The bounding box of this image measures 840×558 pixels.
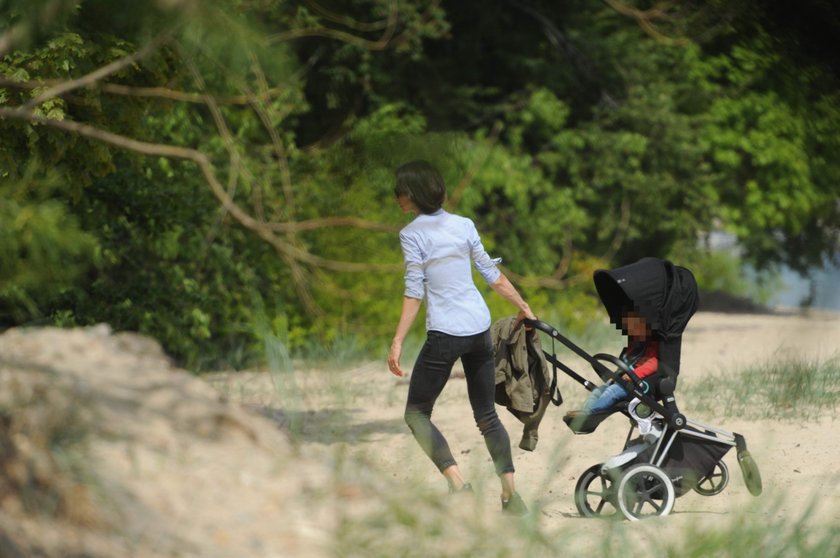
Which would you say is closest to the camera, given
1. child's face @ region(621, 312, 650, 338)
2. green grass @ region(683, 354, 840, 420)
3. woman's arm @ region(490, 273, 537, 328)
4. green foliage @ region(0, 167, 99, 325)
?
green foliage @ region(0, 167, 99, 325)

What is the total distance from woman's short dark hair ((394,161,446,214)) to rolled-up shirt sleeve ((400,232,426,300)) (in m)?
0.17

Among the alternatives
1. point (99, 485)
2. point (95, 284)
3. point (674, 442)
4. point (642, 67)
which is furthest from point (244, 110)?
point (99, 485)

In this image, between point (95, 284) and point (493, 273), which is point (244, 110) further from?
point (493, 273)

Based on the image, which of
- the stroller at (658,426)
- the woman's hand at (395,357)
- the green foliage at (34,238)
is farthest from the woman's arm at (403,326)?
the green foliage at (34,238)

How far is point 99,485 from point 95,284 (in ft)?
24.0

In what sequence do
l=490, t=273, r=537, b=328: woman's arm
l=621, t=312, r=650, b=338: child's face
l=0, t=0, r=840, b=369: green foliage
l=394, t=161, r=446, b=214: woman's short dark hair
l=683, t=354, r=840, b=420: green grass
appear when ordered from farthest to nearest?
l=683, t=354, r=840, b=420: green grass → l=621, t=312, r=650, b=338: child's face → l=490, t=273, r=537, b=328: woman's arm → l=394, t=161, r=446, b=214: woman's short dark hair → l=0, t=0, r=840, b=369: green foliage

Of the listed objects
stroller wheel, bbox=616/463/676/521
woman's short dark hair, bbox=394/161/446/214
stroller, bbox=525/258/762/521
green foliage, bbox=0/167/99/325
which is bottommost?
stroller wheel, bbox=616/463/676/521

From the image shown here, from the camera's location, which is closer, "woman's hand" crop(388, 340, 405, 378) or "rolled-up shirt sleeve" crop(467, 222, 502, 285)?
"woman's hand" crop(388, 340, 405, 378)

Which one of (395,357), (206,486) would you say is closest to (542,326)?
(395,357)

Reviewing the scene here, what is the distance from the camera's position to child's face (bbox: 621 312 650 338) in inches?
222

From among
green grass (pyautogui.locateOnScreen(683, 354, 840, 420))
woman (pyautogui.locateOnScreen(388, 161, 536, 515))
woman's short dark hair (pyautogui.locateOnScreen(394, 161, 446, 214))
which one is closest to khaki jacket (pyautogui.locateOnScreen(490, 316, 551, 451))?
woman (pyautogui.locateOnScreen(388, 161, 536, 515))

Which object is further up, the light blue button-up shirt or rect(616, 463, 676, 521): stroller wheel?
the light blue button-up shirt

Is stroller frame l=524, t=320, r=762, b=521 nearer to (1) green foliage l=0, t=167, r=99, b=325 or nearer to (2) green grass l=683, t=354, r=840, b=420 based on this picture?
(1) green foliage l=0, t=167, r=99, b=325

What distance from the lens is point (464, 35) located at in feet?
58.7
